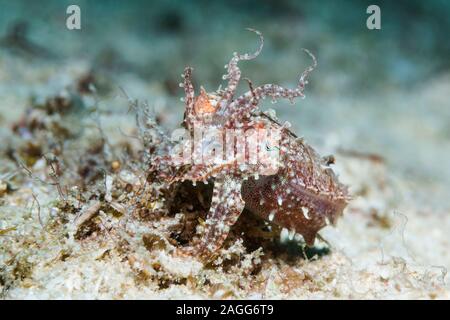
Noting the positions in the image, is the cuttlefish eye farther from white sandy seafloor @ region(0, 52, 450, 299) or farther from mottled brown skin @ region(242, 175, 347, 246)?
white sandy seafloor @ region(0, 52, 450, 299)

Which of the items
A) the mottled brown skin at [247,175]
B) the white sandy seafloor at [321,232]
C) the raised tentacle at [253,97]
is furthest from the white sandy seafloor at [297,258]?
the raised tentacle at [253,97]

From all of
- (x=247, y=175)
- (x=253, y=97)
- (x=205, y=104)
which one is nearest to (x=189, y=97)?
(x=205, y=104)

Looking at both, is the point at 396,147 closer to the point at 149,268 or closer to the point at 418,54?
the point at 418,54

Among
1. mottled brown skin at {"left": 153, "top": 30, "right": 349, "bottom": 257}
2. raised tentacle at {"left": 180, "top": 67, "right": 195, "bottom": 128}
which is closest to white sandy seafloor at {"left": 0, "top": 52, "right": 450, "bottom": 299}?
mottled brown skin at {"left": 153, "top": 30, "right": 349, "bottom": 257}

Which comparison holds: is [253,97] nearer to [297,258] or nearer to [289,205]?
[289,205]

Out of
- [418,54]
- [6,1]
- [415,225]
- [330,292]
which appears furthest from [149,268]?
[418,54]
